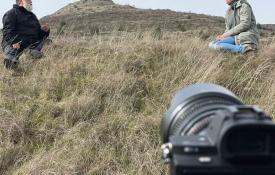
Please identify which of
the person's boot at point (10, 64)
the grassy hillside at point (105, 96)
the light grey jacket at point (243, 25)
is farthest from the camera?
the light grey jacket at point (243, 25)

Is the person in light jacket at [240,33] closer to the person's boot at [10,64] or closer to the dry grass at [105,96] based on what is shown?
the dry grass at [105,96]

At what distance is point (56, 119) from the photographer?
20.1 ft

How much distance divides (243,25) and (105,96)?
2414 millimetres

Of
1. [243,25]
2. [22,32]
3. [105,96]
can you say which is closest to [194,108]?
[105,96]

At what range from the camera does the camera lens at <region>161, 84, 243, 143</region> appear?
177 centimetres

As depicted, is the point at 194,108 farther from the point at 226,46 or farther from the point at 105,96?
the point at 226,46

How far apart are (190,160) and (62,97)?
5.38 m

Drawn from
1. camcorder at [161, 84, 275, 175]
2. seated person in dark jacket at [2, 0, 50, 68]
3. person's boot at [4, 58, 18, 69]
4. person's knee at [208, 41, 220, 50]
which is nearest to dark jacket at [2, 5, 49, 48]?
seated person in dark jacket at [2, 0, 50, 68]

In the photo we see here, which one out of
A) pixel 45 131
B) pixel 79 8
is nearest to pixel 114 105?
pixel 45 131

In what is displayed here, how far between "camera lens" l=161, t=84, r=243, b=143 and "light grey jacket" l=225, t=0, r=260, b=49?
599 cm

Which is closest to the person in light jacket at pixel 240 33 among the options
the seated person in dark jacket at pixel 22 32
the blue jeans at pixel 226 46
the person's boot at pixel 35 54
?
the blue jeans at pixel 226 46

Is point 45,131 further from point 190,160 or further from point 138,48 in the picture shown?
point 190,160

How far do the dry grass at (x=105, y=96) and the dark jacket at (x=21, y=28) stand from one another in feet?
0.96

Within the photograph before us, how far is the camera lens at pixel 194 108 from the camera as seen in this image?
177 cm
